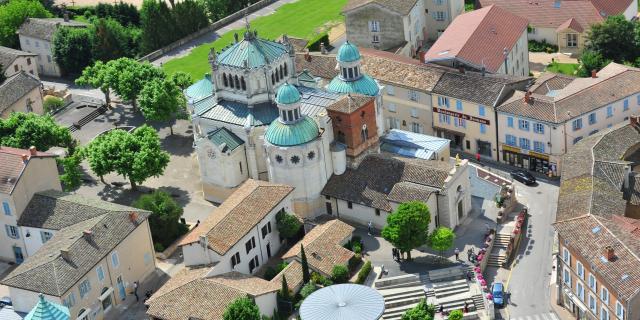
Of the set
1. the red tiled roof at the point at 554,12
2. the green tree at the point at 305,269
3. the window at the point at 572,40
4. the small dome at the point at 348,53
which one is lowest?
the green tree at the point at 305,269

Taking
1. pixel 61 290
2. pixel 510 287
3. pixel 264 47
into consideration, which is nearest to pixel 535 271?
pixel 510 287

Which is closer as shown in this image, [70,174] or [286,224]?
→ [286,224]

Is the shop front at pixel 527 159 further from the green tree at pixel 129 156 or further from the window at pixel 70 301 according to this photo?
the window at pixel 70 301

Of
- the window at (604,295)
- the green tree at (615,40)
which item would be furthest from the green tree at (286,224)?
the green tree at (615,40)

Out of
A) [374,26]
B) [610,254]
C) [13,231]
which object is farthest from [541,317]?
[374,26]

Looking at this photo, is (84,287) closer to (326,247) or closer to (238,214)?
(238,214)

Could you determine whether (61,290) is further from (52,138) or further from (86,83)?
(86,83)
